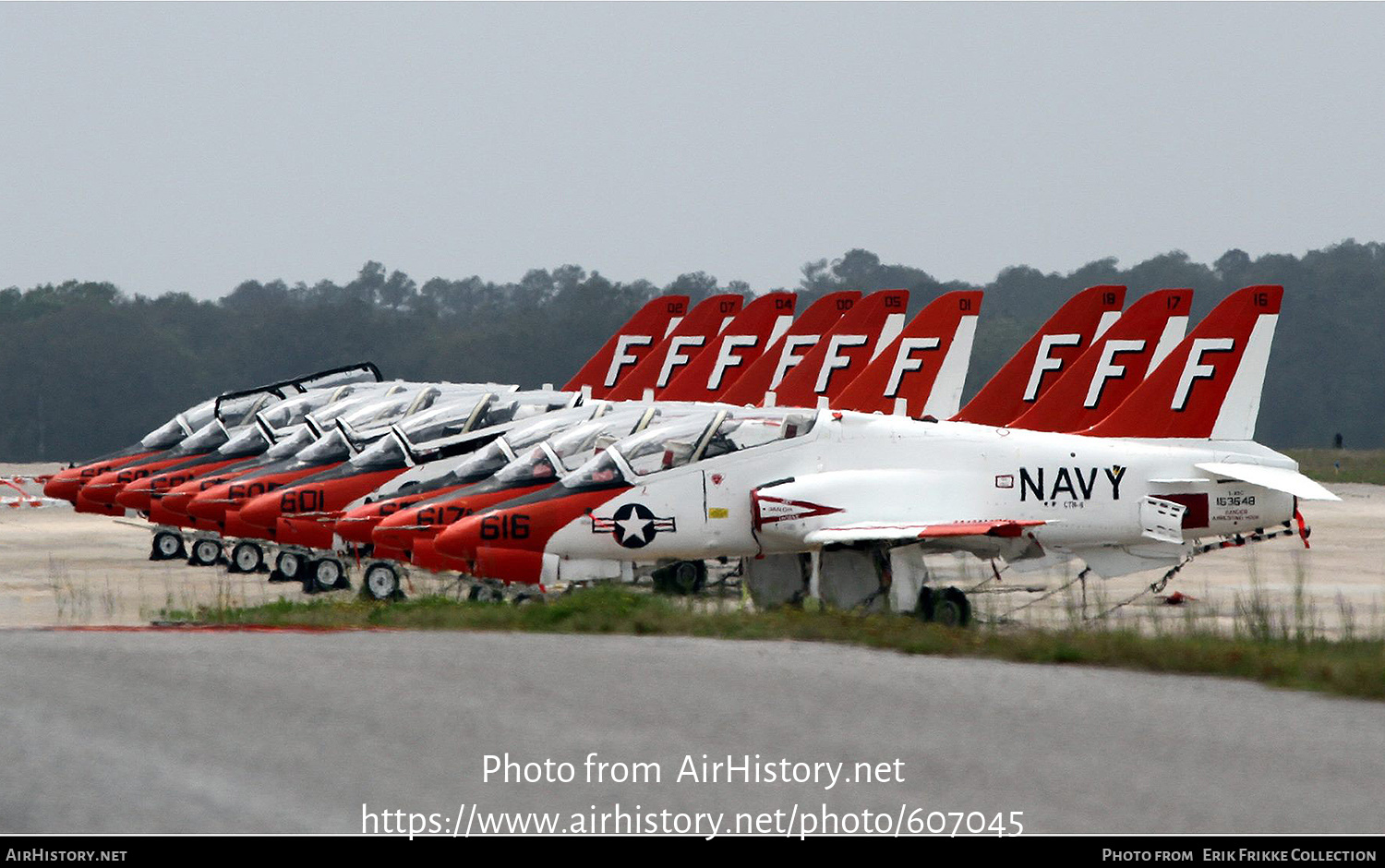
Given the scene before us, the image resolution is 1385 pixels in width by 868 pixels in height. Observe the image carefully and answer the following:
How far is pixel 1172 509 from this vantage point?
15047mm

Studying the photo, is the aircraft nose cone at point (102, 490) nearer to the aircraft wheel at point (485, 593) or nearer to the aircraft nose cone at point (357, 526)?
the aircraft nose cone at point (357, 526)

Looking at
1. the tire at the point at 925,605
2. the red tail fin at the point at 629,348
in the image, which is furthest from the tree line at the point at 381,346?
the tire at the point at 925,605

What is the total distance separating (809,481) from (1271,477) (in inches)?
166

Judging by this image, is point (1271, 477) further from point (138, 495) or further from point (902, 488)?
point (138, 495)

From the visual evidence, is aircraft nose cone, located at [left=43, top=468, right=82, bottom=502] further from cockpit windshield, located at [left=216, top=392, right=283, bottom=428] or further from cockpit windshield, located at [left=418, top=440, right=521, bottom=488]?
cockpit windshield, located at [left=418, top=440, right=521, bottom=488]

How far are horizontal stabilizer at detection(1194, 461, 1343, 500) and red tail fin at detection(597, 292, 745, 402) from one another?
14.7 m

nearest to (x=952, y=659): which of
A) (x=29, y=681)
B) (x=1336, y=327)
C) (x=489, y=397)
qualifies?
(x=29, y=681)

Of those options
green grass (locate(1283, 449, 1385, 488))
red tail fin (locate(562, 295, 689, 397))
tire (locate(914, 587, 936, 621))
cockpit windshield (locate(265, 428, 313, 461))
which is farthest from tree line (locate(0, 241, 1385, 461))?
tire (locate(914, 587, 936, 621))

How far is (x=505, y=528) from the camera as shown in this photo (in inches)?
597

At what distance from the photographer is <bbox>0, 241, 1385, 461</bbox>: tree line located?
73.4 meters

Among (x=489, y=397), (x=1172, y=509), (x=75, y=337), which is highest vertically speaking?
(x=75, y=337)

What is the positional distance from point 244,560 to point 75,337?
2294 inches

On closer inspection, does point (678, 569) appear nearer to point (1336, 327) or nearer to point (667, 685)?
point (667, 685)

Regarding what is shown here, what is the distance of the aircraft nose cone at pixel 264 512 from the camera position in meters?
19.9
